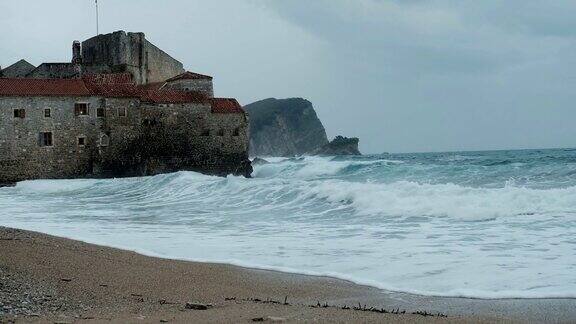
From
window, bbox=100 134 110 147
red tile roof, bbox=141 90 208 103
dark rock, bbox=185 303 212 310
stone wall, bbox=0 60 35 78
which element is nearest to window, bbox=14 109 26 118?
window, bbox=100 134 110 147

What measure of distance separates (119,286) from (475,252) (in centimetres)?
523

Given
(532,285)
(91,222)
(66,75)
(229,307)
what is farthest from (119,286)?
(66,75)

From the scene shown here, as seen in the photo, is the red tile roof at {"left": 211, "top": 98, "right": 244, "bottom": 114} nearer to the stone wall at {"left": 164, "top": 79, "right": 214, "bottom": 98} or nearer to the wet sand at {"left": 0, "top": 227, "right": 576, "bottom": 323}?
the stone wall at {"left": 164, "top": 79, "right": 214, "bottom": 98}

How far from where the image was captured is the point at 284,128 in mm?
128375

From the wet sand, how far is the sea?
507 mm

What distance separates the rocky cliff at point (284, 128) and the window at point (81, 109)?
86.3 m

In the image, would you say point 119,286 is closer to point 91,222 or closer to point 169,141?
point 91,222

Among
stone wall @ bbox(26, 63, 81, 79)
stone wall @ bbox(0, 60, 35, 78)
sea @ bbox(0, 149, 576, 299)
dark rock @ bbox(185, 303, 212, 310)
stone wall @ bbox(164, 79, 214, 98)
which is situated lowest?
sea @ bbox(0, 149, 576, 299)

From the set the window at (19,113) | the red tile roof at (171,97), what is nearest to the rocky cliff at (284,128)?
the red tile roof at (171,97)

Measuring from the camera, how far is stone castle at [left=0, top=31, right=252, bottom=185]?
3356 cm

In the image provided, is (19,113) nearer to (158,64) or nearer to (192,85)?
(192,85)

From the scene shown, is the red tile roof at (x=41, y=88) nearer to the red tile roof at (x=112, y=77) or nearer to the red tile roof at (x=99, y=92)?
the red tile roof at (x=99, y=92)

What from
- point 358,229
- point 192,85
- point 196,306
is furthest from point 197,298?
point 192,85

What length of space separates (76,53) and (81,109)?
1327cm
